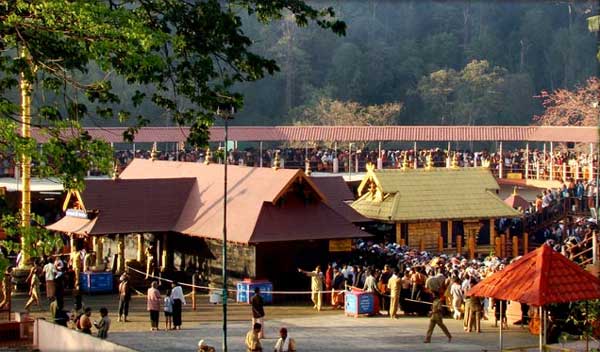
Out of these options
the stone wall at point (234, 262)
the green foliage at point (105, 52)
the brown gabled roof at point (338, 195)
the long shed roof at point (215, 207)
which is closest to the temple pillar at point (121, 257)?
the long shed roof at point (215, 207)

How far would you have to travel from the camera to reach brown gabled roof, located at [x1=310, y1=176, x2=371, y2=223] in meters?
37.9

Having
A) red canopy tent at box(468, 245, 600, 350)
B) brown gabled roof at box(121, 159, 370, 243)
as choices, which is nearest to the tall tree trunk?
brown gabled roof at box(121, 159, 370, 243)

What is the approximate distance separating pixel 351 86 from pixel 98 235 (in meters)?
58.8

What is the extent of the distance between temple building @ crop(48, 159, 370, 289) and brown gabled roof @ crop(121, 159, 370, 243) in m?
0.03

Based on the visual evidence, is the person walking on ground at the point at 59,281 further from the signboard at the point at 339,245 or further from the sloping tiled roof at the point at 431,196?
the sloping tiled roof at the point at 431,196

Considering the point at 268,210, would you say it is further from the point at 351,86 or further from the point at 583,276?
the point at 351,86

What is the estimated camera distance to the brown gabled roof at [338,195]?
37.9 metres

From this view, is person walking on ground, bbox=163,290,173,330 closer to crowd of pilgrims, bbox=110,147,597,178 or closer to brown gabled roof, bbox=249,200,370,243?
brown gabled roof, bbox=249,200,370,243

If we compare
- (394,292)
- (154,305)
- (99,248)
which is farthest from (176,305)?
(99,248)

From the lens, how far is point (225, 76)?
67.7 feet

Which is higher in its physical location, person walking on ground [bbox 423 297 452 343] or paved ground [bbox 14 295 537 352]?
person walking on ground [bbox 423 297 452 343]

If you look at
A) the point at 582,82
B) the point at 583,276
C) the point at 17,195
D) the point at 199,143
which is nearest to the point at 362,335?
the point at 583,276

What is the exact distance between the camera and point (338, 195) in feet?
129

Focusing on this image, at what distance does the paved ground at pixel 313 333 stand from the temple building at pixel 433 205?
10659 mm
